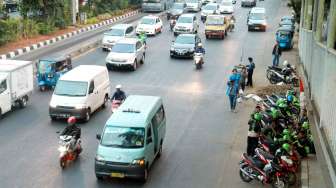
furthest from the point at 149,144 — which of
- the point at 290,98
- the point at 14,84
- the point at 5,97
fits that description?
the point at 14,84

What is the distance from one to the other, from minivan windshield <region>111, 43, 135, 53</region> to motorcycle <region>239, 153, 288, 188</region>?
53.6 feet

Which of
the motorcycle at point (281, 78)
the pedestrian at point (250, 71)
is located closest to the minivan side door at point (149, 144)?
the motorcycle at point (281, 78)

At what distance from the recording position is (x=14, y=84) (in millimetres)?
20969

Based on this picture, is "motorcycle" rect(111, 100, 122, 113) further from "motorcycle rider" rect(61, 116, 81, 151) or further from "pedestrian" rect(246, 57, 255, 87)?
"pedestrian" rect(246, 57, 255, 87)

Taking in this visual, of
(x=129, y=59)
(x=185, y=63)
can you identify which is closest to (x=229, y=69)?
(x=185, y=63)

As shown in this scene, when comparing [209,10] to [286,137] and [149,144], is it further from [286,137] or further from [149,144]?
[149,144]

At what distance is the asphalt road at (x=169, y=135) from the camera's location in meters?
14.7

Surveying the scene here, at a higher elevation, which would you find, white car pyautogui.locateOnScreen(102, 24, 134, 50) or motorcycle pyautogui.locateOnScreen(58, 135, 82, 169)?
white car pyautogui.locateOnScreen(102, 24, 134, 50)

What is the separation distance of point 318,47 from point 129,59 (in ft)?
50.4

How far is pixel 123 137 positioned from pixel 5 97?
7.72m

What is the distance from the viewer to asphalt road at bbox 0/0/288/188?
14664mm

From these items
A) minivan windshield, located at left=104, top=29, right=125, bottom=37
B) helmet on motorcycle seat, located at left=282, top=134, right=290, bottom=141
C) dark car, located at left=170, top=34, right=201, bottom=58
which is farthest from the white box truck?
minivan windshield, located at left=104, top=29, right=125, bottom=37

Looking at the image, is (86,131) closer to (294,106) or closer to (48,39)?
(294,106)

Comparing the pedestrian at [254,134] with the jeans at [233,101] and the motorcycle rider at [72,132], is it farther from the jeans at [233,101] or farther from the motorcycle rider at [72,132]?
the jeans at [233,101]
